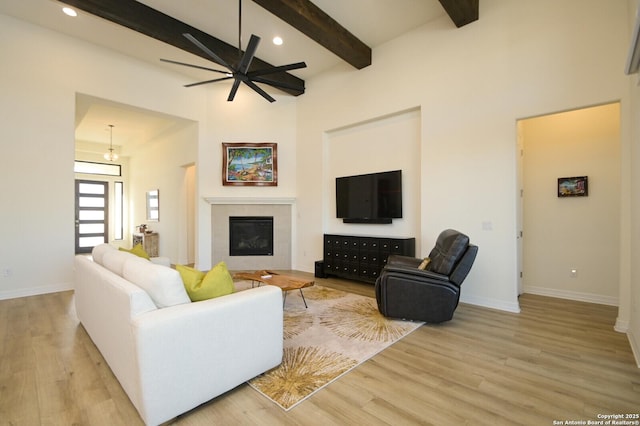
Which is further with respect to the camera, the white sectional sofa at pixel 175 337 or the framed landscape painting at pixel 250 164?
the framed landscape painting at pixel 250 164

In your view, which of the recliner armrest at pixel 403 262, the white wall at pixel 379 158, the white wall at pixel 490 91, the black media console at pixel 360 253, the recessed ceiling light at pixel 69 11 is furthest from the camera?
the white wall at pixel 379 158

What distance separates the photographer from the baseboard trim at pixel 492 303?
3.69 meters

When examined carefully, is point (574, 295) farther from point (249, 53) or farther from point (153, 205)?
point (153, 205)

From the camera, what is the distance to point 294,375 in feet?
7.27

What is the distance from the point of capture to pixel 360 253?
16.9 feet

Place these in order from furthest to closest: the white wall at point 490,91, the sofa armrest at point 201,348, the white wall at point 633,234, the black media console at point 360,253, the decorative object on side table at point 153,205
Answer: the decorative object on side table at point 153,205, the black media console at point 360,253, the white wall at point 490,91, the white wall at point 633,234, the sofa armrest at point 201,348

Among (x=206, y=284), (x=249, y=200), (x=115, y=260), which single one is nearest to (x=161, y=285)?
(x=206, y=284)

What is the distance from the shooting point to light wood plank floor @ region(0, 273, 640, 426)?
1778 mm

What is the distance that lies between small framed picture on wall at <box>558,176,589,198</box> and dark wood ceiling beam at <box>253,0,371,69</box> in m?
3.65

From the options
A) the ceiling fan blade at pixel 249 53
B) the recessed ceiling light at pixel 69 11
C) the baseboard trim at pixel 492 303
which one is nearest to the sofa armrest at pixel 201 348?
the ceiling fan blade at pixel 249 53

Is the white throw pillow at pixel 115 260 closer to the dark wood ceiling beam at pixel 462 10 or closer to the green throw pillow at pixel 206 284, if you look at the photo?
the green throw pillow at pixel 206 284

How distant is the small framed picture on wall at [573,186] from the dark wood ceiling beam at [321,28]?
3651 mm

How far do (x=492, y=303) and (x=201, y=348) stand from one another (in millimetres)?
3683

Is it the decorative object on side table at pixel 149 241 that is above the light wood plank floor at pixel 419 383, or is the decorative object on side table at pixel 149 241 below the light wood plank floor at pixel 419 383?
above
